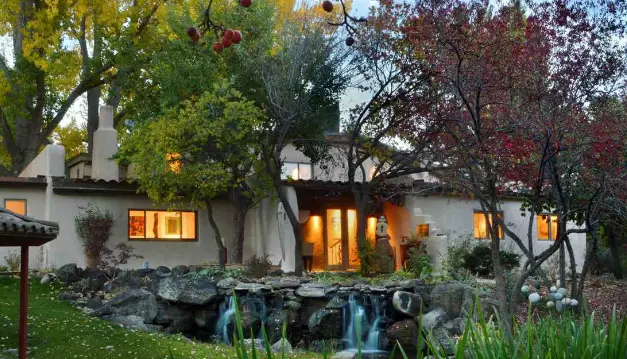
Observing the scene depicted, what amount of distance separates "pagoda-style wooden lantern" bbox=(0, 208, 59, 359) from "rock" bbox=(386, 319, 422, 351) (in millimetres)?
8639

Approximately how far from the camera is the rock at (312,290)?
1596 cm

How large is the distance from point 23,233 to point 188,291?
834 cm

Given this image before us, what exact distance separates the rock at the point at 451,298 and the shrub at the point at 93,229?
32.8 feet

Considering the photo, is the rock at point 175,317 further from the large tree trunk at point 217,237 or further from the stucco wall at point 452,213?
the stucco wall at point 452,213

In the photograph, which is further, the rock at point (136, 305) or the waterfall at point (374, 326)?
the waterfall at point (374, 326)

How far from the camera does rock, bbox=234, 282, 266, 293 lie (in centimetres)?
1608

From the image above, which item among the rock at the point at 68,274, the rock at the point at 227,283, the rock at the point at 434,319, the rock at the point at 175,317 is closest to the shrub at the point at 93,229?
the rock at the point at 68,274

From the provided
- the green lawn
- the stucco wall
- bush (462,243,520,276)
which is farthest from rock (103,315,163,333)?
the stucco wall

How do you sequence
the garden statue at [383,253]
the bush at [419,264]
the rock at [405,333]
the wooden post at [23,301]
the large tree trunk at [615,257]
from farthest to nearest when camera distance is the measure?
the large tree trunk at [615,257] → the garden statue at [383,253] → the bush at [419,264] → the rock at [405,333] → the wooden post at [23,301]

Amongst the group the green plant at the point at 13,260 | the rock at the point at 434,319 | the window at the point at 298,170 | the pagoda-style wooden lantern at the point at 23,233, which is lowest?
the rock at the point at 434,319

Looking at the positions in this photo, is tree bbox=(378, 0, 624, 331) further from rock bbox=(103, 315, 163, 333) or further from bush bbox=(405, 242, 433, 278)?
rock bbox=(103, 315, 163, 333)

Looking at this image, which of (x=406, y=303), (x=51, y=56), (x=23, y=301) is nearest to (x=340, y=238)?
(x=406, y=303)

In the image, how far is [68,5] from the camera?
23.4m

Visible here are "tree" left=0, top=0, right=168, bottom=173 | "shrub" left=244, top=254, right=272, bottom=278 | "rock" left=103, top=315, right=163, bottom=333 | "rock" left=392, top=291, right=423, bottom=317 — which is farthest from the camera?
"tree" left=0, top=0, right=168, bottom=173
